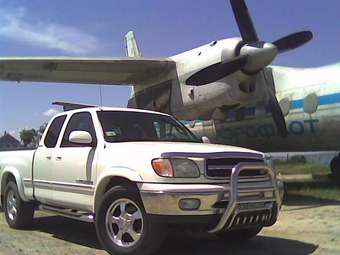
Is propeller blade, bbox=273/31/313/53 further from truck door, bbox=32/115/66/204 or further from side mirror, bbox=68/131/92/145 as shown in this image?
side mirror, bbox=68/131/92/145

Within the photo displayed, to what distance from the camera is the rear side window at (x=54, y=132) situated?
794 centimetres

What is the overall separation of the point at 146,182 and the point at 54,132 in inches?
109

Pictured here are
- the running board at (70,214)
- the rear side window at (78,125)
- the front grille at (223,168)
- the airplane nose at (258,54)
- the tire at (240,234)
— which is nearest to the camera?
the front grille at (223,168)

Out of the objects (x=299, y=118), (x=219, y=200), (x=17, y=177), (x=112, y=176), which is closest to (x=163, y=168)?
(x=219, y=200)

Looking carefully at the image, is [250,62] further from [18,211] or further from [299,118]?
[18,211]

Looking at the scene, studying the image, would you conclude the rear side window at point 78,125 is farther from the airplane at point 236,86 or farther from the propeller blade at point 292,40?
the propeller blade at point 292,40

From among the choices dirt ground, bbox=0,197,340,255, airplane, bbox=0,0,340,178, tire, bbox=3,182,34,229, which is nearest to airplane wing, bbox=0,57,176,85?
airplane, bbox=0,0,340,178

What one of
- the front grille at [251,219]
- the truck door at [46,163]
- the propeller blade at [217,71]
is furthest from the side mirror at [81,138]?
the propeller blade at [217,71]

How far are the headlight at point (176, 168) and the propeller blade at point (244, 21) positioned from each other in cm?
883

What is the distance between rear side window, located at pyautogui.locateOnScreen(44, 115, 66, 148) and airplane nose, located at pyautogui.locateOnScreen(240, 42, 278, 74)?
21.9 feet

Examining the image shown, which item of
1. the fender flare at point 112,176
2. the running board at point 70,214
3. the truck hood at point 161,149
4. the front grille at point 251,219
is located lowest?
the front grille at point 251,219

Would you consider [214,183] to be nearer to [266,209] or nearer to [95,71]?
[266,209]

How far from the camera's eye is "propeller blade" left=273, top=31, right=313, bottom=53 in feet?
49.3

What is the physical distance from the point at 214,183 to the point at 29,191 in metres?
3.72
